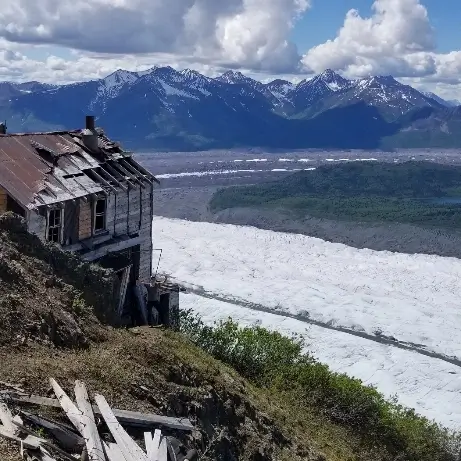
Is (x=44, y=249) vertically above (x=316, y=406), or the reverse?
(x=44, y=249)

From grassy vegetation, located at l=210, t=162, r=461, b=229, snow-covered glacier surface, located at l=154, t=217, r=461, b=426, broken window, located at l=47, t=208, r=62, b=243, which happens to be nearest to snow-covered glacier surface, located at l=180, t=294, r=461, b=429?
snow-covered glacier surface, located at l=154, t=217, r=461, b=426

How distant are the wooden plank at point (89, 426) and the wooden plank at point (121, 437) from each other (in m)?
0.23

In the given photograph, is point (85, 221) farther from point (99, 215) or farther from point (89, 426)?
point (89, 426)

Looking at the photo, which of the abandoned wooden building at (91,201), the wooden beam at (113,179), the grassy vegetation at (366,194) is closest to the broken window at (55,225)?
the abandoned wooden building at (91,201)

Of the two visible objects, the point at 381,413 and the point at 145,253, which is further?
the point at 145,253

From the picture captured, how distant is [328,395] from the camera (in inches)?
849

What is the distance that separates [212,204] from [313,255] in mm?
35415

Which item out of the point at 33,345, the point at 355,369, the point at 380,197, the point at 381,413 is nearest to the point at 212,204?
the point at 380,197

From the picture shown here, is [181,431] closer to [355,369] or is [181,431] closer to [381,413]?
[381,413]

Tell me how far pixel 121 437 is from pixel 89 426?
0.50m

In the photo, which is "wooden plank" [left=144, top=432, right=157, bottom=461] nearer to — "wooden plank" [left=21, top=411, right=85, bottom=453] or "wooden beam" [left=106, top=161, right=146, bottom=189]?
"wooden plank" [left=21, top=411, right=85, bottom=453]

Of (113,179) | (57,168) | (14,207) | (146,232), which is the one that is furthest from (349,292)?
(14,207)

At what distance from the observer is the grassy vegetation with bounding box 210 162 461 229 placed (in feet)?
288

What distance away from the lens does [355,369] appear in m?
35.5
